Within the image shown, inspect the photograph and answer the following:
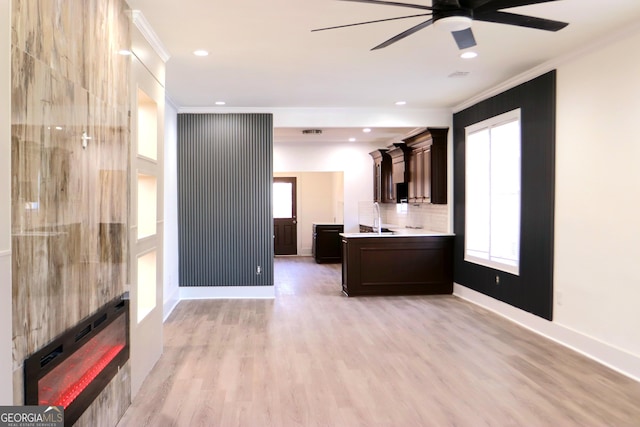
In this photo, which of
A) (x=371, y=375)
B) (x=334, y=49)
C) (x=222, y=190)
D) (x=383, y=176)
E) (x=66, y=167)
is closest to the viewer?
(x=66, y=167)

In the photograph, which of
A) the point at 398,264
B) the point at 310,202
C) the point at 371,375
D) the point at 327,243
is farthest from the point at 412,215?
the point at 371,375

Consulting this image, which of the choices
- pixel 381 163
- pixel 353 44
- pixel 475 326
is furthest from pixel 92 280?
pixel 381 163

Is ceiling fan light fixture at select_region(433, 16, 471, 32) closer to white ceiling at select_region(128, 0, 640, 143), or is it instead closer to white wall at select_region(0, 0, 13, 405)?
white ceiling at select_region(128, 0, 640, 143)

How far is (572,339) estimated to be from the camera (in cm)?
409

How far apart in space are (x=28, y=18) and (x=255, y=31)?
202 centimetres

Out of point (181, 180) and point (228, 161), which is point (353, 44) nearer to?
point (228, 161)

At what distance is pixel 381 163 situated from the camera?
8.91 metres

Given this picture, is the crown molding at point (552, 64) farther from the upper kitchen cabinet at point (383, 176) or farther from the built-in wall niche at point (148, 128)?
the built-in wall niche at point (148, 128)

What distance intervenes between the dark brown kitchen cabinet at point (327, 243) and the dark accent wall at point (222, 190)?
414 centimetres

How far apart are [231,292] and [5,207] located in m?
4.93

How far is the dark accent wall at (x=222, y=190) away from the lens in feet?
20.5

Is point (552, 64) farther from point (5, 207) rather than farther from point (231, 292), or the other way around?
point (231, 292)

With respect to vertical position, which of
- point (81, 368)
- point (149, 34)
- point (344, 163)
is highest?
point (149, 34)

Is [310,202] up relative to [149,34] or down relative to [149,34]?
down
